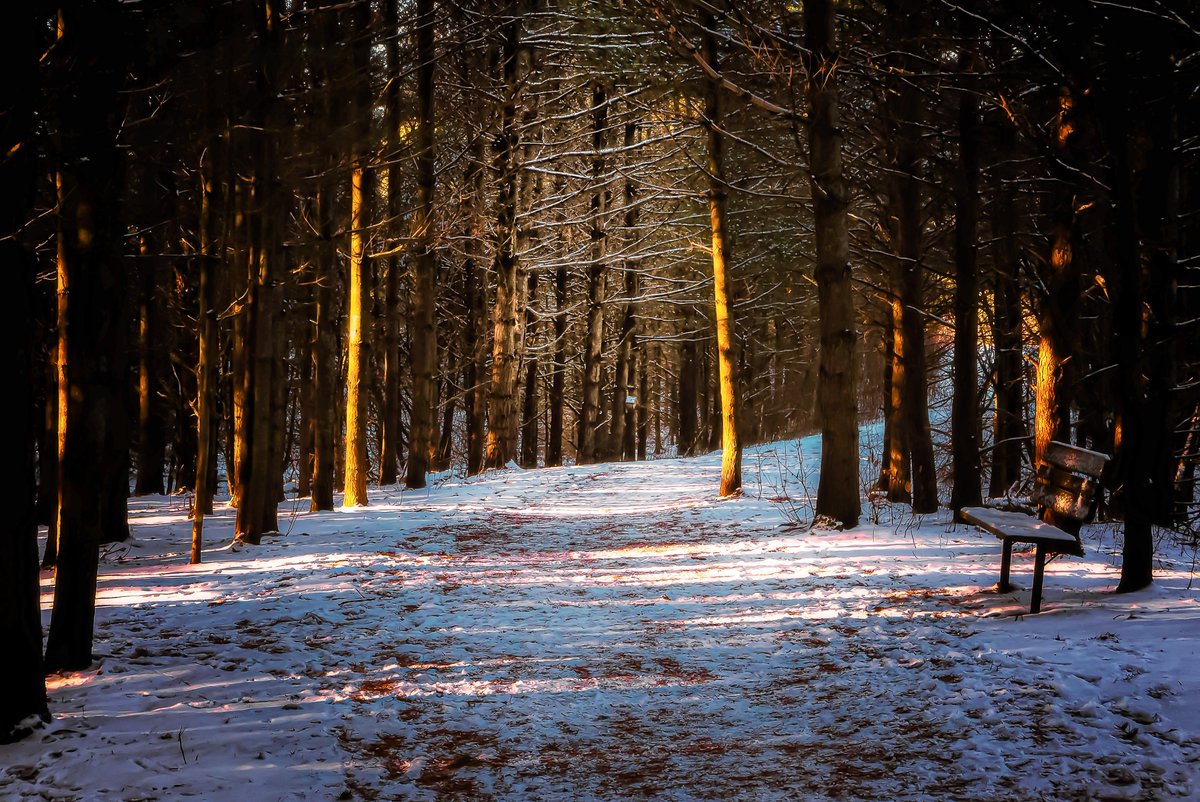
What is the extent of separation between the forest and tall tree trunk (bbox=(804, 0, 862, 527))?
1.6 inches

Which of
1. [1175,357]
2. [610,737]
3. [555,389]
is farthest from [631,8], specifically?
[555,389]

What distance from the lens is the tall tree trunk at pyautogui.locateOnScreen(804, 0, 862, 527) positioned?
1023 centimetres

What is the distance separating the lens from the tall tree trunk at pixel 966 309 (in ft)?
34.2

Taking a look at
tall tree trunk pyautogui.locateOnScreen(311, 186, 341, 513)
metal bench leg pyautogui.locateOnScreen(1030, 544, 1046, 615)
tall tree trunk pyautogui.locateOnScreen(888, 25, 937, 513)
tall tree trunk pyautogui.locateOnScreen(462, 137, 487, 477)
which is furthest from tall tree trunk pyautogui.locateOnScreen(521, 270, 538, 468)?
metal bench leg pyautogui.locateOnScreen(1030, 544, 1046, 615)

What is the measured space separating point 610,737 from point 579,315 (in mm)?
28276

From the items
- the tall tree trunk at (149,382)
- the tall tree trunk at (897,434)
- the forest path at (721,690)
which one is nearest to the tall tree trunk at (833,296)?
the forest path at (721,690)

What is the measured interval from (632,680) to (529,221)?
649 inches

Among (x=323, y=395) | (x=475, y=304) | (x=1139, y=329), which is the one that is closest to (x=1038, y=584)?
(x=1139, y=329)

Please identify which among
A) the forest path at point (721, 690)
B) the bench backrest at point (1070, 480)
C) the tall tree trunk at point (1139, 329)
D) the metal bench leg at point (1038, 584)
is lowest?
the forest path at point (721, 690)

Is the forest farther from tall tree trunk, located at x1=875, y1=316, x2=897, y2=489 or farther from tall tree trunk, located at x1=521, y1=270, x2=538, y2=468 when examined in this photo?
tall tree trunk, located at x1=521, y1=270, x2=538, y2=468

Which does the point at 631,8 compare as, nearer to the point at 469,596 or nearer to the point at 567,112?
the point at 469,596

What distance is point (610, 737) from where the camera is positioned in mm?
4730

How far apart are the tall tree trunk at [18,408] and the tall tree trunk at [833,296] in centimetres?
792

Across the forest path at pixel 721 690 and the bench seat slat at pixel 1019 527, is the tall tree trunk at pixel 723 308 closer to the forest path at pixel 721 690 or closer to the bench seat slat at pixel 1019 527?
the forest path at pixel 721 690
